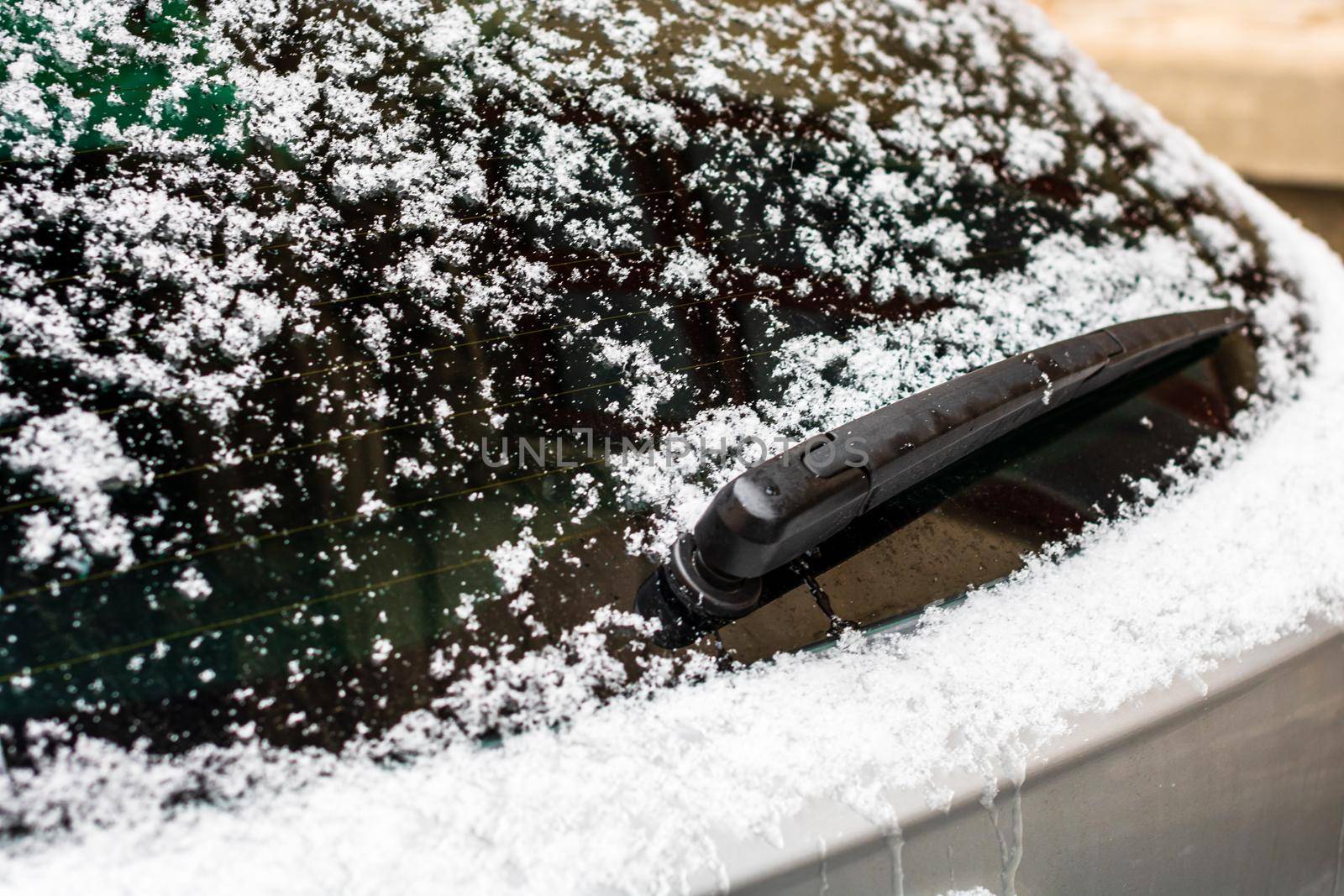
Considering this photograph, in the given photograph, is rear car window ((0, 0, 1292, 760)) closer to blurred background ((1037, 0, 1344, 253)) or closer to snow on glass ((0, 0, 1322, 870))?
snow on glass ((0, 0, 1322, 870))

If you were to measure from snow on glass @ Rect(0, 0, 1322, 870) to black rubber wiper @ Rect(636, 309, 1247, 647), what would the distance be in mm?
56

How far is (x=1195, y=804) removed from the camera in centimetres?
110

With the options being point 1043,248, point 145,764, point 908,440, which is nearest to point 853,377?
point 908,440

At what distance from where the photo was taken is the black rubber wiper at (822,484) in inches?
36.3

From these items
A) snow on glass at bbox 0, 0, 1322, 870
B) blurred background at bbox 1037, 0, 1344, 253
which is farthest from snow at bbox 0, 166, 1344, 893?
blurred background at bbox 1037, 0, 1344, 253

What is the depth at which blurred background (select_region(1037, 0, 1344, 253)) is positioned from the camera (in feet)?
17.6

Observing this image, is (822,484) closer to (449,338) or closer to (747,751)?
(747,751)

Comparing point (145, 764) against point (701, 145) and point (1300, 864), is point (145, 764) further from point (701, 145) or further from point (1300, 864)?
point (1300, 864)

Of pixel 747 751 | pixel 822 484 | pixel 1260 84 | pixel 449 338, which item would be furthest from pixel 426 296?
pixel 1260 84

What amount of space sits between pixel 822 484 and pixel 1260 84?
19.3 feet

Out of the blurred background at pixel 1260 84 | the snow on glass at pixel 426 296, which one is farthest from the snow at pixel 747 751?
the blurred background at pixel 1260 84

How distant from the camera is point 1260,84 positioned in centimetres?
544

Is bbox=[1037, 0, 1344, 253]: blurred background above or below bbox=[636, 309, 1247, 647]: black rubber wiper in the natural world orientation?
above

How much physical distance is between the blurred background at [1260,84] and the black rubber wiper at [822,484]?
5.28 metres
